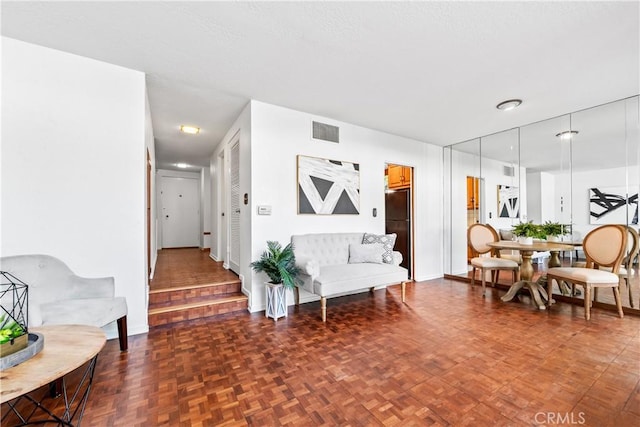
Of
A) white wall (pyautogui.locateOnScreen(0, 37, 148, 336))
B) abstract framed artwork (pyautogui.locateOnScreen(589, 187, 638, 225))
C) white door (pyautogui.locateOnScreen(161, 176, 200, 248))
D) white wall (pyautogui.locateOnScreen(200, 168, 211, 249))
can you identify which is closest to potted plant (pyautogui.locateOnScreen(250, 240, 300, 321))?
white wall (pyautogui.locateOnScreen(0, 37, 148, 336))

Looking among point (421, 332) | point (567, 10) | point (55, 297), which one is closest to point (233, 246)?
point (55, 297)

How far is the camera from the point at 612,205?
145 inches

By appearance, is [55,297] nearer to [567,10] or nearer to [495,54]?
[495,54]

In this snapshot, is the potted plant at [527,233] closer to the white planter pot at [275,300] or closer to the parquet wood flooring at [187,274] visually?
the white planter pot at [275,300]

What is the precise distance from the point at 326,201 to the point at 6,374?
128 inches

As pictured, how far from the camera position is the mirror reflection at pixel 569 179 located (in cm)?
338

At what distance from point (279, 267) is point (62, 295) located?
1.85 meters

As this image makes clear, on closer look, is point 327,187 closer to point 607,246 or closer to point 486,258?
point 486,258

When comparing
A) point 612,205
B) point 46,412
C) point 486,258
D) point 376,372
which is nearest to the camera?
point 46,412

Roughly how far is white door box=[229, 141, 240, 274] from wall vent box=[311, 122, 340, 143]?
1209 mm

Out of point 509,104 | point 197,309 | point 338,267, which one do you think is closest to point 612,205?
point 509,104

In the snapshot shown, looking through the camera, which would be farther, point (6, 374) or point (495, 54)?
point (495, 54)

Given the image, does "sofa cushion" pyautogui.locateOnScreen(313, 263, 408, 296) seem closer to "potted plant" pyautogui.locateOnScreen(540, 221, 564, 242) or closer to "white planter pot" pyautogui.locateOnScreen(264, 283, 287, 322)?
"white planter pot" pyautogui.locateOnScreen(264, 283, 287, 322)

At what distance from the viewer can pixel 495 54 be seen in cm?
235
